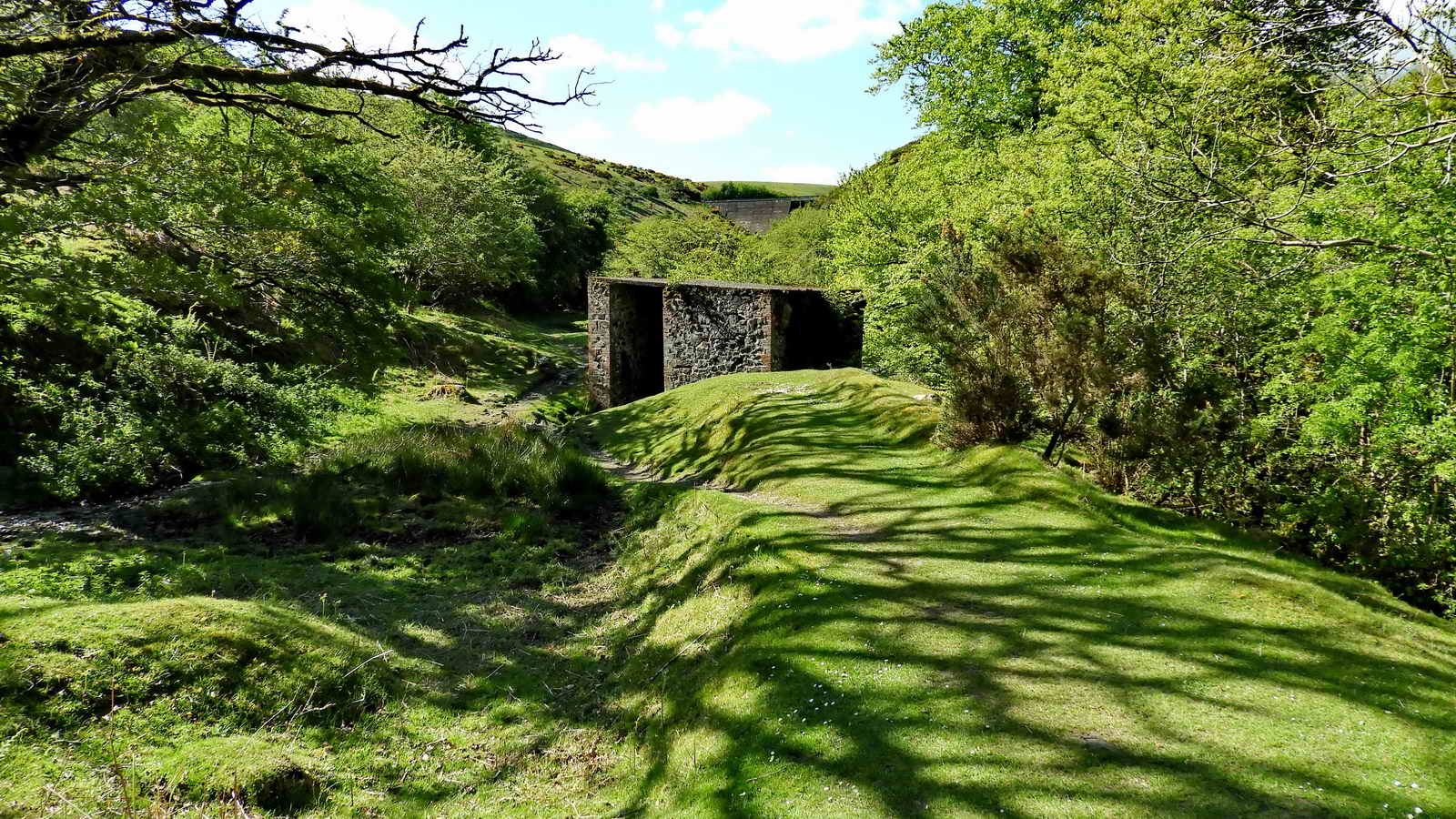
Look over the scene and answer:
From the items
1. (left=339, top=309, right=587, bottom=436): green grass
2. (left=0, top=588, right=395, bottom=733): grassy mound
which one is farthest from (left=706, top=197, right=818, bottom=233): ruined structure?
(left=0, top=588, right=395, bottom=733): grassy mound

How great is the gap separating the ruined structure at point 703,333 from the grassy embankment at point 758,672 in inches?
486

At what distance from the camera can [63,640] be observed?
15.7 ft

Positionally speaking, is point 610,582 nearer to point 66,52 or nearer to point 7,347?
point 66,52

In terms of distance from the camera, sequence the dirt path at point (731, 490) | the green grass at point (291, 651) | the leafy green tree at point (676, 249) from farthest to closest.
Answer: the leafy green tree at point (676, 249) → the dirt path at point (731, 490) → the green grass at point (291, 651)

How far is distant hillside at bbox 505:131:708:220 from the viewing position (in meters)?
93.1

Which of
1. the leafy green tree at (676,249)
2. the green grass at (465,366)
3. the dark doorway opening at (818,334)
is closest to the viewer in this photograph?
the dark doorway opening at (818,334)

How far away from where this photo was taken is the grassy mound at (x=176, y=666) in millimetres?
4453

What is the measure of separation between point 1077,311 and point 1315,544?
146 inches

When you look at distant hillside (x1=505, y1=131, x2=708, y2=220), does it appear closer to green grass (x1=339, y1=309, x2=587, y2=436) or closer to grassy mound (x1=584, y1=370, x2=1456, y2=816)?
green grass (x1=339, y1=309, x2=587, y2=436)

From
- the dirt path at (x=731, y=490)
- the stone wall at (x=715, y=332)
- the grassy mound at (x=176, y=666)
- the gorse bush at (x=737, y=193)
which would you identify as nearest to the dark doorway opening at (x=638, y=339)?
the stone wall at (x=715, y=332)

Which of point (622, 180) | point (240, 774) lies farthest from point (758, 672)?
point (622, 180)

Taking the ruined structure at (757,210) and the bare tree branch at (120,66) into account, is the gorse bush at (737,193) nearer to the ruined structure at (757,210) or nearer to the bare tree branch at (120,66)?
the ruined structure at (757,210)

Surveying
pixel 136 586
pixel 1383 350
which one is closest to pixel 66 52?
pixel 136 586

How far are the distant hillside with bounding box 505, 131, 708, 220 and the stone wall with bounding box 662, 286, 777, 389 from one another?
212ft
